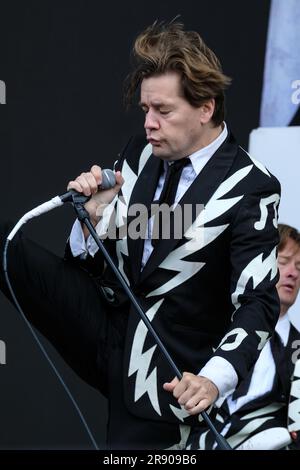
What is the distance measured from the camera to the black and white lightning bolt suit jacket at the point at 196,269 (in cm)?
317

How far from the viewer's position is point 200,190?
127 inches

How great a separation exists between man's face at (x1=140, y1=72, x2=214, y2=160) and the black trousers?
0.42 meters

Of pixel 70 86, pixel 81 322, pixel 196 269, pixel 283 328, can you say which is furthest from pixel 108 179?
pixel 70 86

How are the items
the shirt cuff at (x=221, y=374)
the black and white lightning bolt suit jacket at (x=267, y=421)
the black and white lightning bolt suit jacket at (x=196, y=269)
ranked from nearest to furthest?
the shirt cuff at (x=221, y=374)
the black and white lightning bolt suit jacket at (x=196, y=269)
the black and white lightning bolt suit jacket at (x=267, y=421)

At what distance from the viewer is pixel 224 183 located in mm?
3244

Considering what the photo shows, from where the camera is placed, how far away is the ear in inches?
128

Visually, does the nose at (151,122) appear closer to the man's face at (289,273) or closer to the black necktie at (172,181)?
the black necktie at (172,181)

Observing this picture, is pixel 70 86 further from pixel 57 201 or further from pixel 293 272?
pixel 57 201

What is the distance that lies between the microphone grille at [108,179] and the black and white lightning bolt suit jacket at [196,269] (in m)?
0.16

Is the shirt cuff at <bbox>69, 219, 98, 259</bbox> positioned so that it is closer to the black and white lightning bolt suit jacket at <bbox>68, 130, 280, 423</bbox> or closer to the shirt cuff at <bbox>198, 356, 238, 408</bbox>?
the black and white lightning bolt suit jacket at <bbox>68, 130, 280, 423</bbox>

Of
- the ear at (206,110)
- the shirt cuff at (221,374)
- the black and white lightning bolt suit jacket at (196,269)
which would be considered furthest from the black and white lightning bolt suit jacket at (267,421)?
the ear at (206,110)

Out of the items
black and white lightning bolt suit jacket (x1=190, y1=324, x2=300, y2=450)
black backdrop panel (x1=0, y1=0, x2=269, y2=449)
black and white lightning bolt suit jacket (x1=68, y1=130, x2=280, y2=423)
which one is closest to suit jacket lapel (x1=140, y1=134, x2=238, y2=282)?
black and white lightning bolt suit jacket (x1=68, y1=130, x2=280, y2=423)
